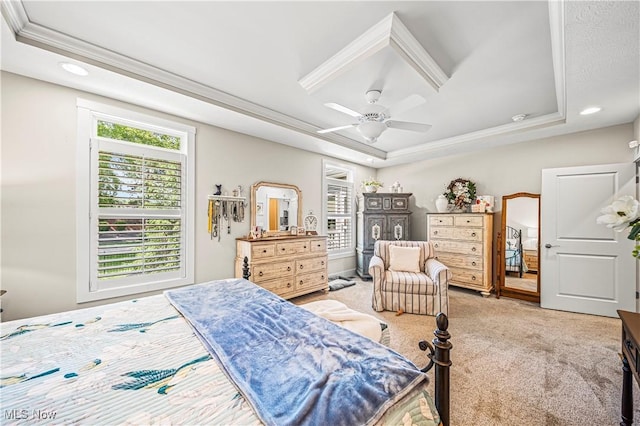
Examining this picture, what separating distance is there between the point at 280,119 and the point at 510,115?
3162 millimetres

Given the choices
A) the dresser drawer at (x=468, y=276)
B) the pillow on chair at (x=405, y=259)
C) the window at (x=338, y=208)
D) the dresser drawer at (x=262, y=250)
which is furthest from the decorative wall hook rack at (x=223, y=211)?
the dresser drawer at (x=468, y=276)

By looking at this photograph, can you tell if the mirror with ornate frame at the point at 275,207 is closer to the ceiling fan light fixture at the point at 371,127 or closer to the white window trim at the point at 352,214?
the white window trim at the point at 352,214

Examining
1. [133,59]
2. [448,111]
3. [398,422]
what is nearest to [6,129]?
[133,59]

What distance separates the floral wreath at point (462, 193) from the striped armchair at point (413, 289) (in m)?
1.59

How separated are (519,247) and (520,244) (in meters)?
0.05

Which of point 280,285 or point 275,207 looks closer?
point 280,285

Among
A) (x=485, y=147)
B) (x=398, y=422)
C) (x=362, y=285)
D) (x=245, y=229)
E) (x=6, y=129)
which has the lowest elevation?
(x=362, y=285)

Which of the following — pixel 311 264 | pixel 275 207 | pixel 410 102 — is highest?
pixel 410 102

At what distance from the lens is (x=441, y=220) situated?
452 centimetres

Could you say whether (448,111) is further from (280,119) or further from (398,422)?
(398,422)

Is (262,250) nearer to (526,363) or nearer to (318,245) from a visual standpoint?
(318,245)

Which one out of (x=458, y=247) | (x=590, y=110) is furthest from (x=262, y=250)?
(x=590, y=110)

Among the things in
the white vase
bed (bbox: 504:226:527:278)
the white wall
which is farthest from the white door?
the white wall

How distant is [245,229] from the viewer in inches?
148
